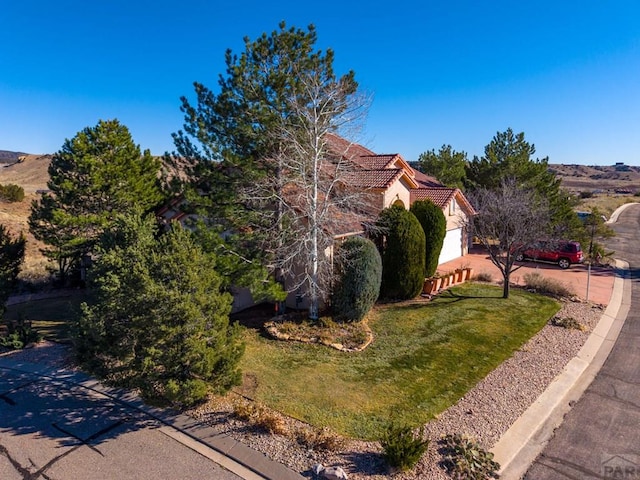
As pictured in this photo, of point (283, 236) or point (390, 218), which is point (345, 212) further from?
point (283, 236)

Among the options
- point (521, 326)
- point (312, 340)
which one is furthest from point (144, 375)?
point (521, 326)

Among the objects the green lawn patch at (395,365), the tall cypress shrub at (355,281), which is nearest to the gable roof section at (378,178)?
the tall cypress shrub at (355,281)

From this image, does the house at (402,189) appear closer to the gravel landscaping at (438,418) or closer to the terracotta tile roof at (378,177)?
the terracotta tile roof at (378,177)


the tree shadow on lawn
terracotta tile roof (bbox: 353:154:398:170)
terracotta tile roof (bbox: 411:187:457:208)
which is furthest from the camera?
terracotta tile roof (bbox: 411:187:457:208)

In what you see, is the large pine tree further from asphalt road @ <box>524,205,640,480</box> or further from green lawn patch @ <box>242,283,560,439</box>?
asphalt road @ <box>524,205,640,480</box>

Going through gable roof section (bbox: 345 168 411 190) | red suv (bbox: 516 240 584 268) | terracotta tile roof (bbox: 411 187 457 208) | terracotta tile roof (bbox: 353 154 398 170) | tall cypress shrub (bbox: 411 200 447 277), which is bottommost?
red suv (bbox: 516 240 584 268)

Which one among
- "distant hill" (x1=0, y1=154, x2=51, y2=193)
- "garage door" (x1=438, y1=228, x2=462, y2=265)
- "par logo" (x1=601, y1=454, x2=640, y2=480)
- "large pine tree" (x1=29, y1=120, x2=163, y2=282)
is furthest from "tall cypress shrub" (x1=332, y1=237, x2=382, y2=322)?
"distant hill" (x1=0, y1=154, x2=51, y2=193)

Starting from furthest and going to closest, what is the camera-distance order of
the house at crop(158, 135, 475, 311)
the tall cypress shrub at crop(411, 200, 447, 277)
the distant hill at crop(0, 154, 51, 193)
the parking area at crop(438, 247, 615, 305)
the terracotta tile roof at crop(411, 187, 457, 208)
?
the distant hill at crop(0, 154, 51, 193) < the terracotta tile roof at crop(411, 187, 457, 208) < the tall cypress shrub at crop(411, 200, 447, 277) < the parking area at crop(438, 247, 615, 305) < the house at crop(158, 135, 475, 311)
